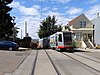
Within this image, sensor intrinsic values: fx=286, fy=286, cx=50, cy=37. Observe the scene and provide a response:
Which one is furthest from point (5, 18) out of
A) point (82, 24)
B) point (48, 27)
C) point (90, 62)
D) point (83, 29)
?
point (48, 27)

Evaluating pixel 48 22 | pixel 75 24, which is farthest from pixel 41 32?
pixel 75 24

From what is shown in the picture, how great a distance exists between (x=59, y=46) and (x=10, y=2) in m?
20.0

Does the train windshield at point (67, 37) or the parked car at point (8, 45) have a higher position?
the train windshield at point (67, 37)

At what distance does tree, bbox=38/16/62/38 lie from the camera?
10519 centimetres

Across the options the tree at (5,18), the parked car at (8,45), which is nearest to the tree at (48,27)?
the tree at (5,18)

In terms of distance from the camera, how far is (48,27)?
353ft

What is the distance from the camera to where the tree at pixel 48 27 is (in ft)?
345

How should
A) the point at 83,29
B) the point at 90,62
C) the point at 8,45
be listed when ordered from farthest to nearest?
1. the point at 83,29
2. the point at 8,45
3. the point at 90,62

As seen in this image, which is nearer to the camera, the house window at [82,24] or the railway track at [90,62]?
the railway track at [90,62]

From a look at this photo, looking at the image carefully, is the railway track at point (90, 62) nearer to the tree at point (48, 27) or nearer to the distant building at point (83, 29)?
the distant building at point (83, 29)

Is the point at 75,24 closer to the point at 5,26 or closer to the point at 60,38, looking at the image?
the point at 5,26

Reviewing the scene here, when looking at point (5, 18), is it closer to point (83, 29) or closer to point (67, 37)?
point (67, 37)

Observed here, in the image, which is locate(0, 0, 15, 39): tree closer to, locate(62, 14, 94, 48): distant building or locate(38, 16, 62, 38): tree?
locate(62, 14, 94, 48): distant building

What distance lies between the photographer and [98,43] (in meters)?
61.8
